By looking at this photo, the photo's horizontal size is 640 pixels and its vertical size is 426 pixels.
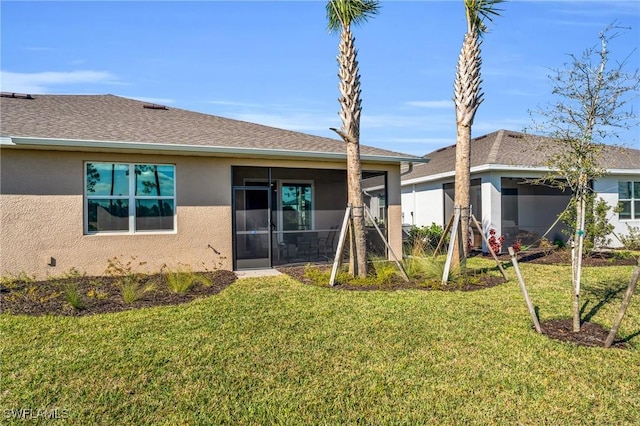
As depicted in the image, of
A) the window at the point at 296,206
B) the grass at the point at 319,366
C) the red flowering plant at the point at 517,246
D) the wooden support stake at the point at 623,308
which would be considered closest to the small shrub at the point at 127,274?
the grass at the point at 319,366

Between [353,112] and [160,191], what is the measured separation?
4.86 metres

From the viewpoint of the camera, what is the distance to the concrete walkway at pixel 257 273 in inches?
359

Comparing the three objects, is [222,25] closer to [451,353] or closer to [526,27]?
[526,27]

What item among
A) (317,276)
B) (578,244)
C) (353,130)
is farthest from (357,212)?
(578,244)

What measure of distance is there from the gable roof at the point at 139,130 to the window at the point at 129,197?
74 cm

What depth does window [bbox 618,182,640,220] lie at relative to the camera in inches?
611

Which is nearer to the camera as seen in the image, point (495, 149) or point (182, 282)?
point (182, 282)

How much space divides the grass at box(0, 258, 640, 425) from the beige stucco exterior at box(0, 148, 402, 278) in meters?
2.90

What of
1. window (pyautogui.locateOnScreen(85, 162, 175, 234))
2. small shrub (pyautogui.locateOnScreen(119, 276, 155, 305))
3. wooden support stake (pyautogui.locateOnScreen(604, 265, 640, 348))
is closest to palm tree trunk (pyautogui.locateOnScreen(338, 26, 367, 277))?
small shrub (pyautogui.locateOnScreen(119, 276, 155, 305))

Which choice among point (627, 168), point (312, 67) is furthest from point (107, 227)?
point (627, 168)

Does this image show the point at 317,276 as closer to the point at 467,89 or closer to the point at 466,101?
the point at 466,101

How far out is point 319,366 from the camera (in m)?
3.99

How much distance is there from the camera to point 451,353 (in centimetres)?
432

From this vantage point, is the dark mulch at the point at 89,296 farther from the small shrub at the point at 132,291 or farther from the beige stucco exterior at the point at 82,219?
the beige stucco exterior at the point at 82,219
